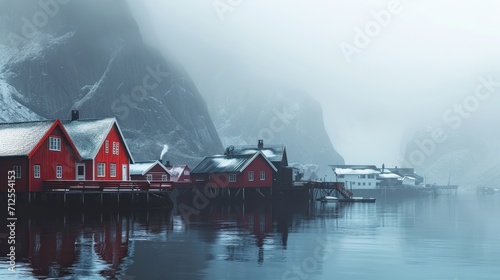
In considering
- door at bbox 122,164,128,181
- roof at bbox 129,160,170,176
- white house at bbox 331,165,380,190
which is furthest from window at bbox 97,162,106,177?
white house at bbox 331,165,380,190

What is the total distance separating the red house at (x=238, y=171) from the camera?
318 feet

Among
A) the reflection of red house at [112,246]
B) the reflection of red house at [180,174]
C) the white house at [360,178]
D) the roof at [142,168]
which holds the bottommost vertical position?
the white house at [360,178]

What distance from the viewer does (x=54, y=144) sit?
61875mm

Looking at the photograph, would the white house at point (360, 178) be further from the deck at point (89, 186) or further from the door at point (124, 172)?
the deck at point (89, 186)

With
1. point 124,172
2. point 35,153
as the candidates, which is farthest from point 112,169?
point 35,153

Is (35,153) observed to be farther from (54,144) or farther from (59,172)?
(59,172)

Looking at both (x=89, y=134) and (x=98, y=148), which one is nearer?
(x=98, y=148)

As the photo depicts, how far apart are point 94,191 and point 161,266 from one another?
35556 mm

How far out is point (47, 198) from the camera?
192 ft

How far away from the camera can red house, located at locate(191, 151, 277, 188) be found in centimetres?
9688

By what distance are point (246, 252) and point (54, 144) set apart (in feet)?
124

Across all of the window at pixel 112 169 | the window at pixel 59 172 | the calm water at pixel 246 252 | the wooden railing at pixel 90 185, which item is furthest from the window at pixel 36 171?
the window at pixel 112 169

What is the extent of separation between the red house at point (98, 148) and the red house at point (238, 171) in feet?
83.3

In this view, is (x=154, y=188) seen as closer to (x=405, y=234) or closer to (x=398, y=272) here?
(x=405, y=234)
